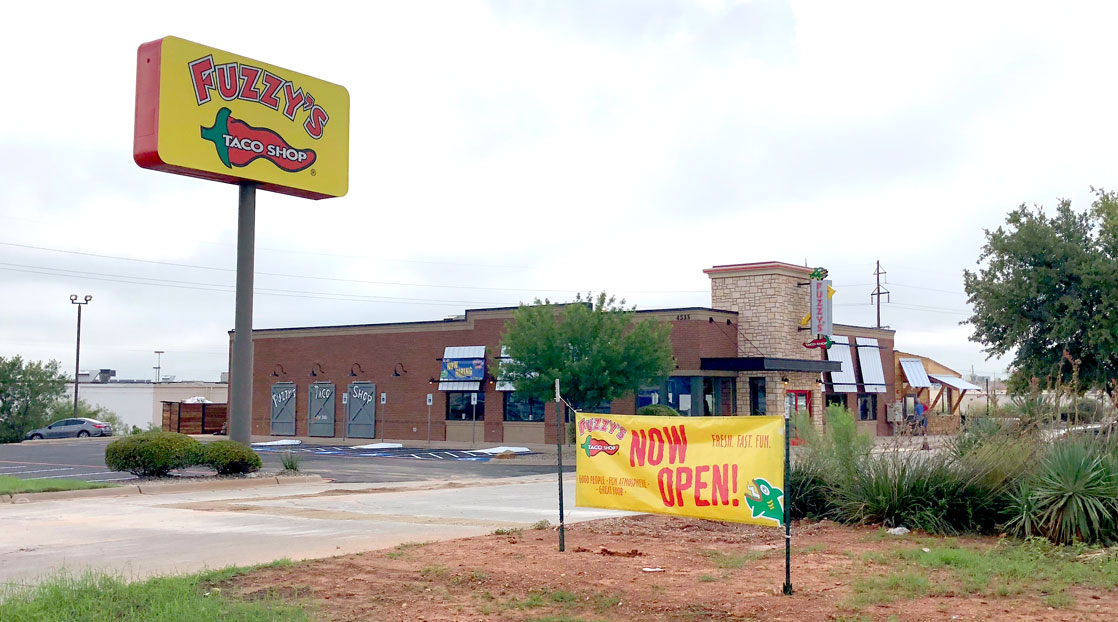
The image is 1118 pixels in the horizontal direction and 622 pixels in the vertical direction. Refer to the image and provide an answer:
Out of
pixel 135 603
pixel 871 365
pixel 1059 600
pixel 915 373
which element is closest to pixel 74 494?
pixel 135 603

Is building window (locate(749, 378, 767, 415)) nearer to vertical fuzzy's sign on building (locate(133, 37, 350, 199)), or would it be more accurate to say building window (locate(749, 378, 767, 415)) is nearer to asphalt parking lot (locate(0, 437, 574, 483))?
asphalt parking lot (locate(0, 437, 574, 483))

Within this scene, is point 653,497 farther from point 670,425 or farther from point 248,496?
point 248,496

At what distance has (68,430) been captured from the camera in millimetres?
52625

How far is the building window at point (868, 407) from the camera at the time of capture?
155 ft

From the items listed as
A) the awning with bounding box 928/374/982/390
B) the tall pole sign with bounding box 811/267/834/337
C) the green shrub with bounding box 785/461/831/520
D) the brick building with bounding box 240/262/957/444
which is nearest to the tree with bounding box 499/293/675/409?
the brick building with bounding box 240/262/957/444

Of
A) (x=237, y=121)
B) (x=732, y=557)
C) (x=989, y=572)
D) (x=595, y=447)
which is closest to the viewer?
(x=989, y=572)

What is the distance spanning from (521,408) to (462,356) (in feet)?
11.9

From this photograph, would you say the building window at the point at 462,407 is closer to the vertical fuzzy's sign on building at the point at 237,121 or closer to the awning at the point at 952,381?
the vertical fuzzy's sign on building at the point at 237,121

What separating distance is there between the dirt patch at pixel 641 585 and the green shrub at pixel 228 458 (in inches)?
509

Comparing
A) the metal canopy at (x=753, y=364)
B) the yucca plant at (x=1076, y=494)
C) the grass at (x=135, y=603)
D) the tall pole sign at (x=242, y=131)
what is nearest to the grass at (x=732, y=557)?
the yucca plant at (x=1076, y=494)

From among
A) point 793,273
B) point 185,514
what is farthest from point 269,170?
point 793,273

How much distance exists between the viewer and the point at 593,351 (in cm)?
3362

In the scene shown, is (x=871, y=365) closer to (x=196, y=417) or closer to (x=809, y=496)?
(x=809, y=496)

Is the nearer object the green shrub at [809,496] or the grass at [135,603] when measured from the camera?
the grass at [135,603]
